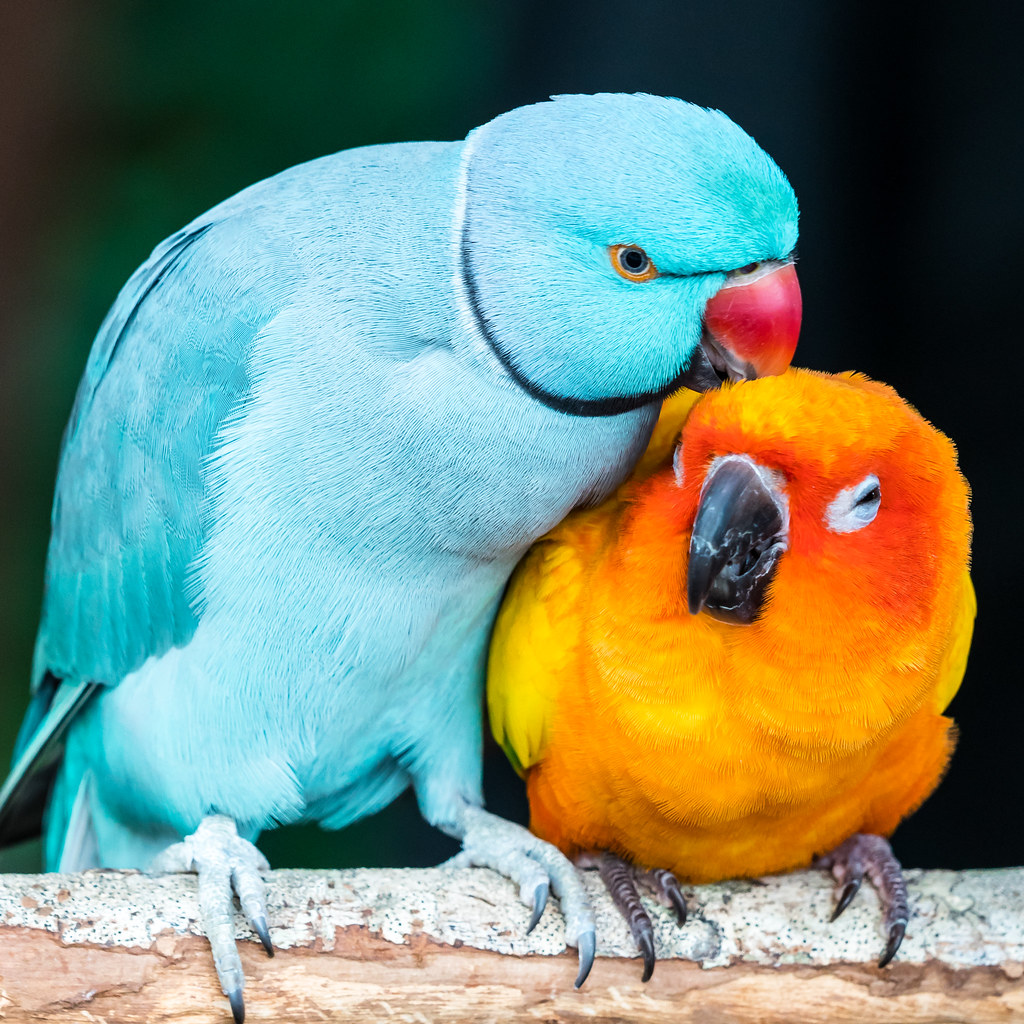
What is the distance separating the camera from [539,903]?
177 cm

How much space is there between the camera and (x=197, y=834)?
183 cm

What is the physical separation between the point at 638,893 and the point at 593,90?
202 cm

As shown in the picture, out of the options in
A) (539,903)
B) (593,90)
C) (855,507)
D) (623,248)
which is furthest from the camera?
(593,90)

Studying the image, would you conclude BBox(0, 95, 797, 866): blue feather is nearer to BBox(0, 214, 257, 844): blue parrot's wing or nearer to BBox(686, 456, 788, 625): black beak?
BBox(0, 214, 257, 844): blue parrot's wing

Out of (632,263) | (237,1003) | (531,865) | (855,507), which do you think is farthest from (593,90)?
(237,1003)

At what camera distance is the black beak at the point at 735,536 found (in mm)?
1614

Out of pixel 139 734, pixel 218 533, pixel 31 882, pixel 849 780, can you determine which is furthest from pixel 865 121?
pixel 31 882

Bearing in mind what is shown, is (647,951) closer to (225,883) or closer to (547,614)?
(547,614)

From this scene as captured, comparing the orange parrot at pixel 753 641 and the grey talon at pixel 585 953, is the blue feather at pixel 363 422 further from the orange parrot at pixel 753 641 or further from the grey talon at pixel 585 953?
the grey talon at pixel 585 953

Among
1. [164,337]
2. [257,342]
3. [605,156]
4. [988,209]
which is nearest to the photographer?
[605,156]

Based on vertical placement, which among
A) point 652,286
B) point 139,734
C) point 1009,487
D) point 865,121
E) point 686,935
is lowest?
point 686,935

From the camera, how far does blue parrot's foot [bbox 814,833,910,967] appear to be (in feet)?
5.95

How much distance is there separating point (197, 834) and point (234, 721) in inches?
7.7

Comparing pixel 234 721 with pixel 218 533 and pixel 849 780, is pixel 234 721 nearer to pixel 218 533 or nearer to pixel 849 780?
pixel 218 533
